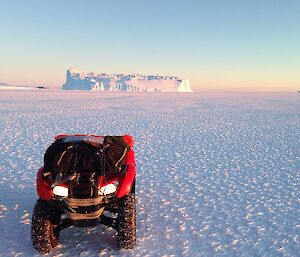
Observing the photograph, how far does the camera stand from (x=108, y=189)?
314cm

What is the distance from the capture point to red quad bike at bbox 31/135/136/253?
305 centimetres

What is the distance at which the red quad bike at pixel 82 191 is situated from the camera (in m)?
3.05

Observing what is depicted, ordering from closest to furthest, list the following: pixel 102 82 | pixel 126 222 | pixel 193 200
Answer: pixel 126 222, pixel 193 200, pixel 102 82

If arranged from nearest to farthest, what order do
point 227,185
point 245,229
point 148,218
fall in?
point 245,229 → point 148,218 → point 227,185

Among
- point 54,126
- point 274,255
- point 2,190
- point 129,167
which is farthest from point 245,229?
point 54,126

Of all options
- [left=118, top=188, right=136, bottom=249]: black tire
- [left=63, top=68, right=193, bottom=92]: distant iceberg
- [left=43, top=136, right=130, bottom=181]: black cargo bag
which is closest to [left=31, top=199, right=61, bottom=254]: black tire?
[left=43, top=136, right=130, bottom=181]: black cargo bag

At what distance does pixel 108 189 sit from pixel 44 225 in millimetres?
784

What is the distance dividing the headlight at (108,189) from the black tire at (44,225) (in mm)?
569

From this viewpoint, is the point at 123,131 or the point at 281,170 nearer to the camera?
the point at 281,170

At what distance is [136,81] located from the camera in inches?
7800

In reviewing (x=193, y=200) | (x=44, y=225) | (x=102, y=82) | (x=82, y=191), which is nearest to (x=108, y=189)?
(x=82, y=191)

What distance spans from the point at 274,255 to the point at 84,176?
7.73ft

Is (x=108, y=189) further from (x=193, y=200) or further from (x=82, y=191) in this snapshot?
(x=193, y=200)

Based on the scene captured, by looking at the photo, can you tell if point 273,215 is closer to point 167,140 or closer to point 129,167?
point 129,167
